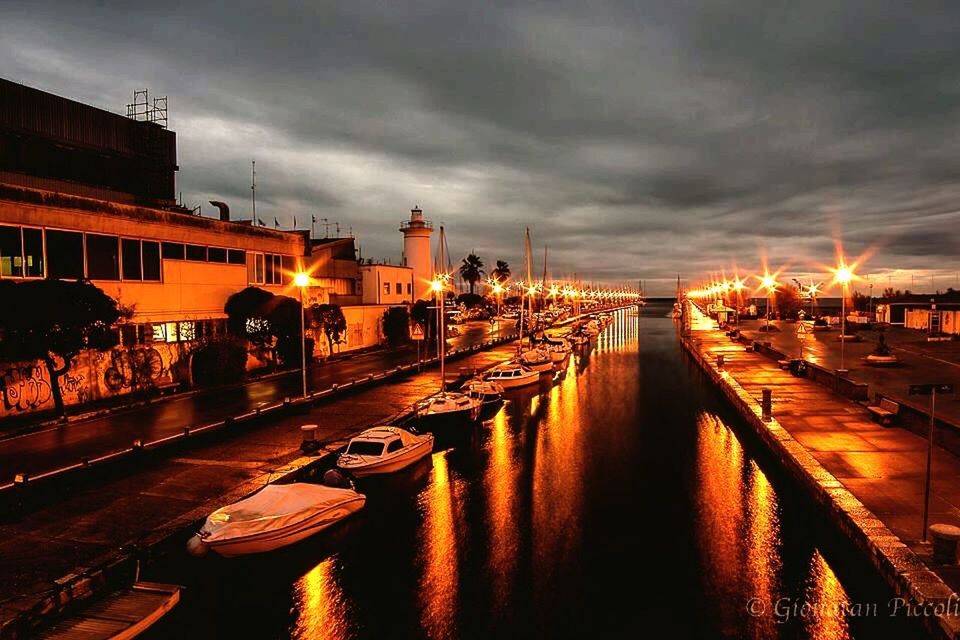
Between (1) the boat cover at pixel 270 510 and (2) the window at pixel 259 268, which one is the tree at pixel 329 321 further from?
(1) the boat cover at pixel 270 510

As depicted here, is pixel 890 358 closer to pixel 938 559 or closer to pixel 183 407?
pixel 938 559

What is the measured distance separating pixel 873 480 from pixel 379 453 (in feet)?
58.0

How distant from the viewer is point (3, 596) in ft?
42.3

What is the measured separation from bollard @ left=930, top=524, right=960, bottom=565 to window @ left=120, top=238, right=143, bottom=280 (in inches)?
1532

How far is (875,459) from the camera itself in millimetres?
21609

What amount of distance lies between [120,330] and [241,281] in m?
11.6

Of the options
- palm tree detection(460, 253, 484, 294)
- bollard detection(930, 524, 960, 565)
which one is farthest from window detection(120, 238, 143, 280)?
palm tree detection(460, 253, 484, 294)

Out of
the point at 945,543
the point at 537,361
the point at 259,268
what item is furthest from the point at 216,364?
the point at 945,543

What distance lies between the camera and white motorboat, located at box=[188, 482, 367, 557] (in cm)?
1641

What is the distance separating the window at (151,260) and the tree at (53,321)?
6.85 m

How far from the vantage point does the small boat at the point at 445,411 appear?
1232 inches

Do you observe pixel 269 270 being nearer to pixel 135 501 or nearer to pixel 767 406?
pixel 135 501

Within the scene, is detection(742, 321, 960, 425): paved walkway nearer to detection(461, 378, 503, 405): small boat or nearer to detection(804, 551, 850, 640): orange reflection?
detection(804, 551, 850, 640): orange reflection

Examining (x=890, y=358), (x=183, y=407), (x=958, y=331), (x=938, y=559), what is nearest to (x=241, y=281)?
(x=183, y=407)
